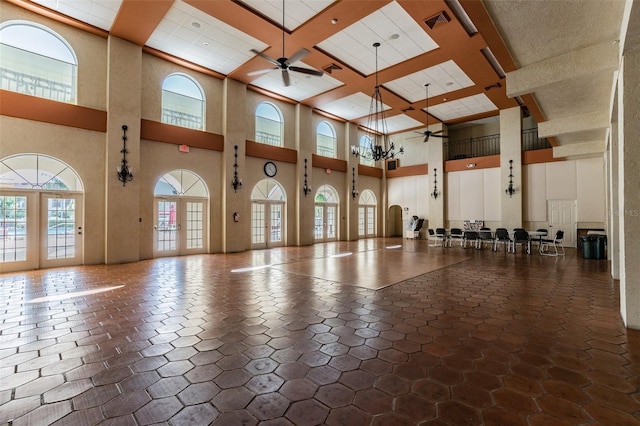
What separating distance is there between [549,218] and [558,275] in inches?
275

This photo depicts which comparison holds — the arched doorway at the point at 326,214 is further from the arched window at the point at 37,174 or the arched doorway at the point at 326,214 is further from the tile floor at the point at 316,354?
the arched window at the point at 37,174

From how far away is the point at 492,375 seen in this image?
7.68 ft

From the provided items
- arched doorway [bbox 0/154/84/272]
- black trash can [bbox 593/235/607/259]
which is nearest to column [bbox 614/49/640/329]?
black trash can [bbox 593/235/607/259]

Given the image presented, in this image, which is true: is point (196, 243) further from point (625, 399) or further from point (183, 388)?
point (625, 399)

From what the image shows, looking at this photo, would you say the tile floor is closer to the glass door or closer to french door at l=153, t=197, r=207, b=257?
the glass door

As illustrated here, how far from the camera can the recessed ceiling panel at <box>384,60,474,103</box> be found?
9.23 metres

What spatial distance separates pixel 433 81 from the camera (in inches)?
397

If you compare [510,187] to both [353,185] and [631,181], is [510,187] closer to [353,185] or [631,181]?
[353,185]

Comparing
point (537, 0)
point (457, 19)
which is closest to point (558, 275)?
point (537, 0)

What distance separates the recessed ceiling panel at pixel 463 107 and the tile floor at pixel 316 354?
337 inches

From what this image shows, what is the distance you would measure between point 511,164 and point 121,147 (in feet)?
44.8

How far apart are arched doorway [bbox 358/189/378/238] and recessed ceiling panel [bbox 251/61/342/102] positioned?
250 inches

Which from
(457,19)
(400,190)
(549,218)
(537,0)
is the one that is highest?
(457,19)

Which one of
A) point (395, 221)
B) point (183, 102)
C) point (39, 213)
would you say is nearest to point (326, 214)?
point (395, 221)
